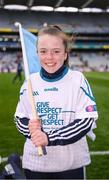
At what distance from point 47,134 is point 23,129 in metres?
0.28

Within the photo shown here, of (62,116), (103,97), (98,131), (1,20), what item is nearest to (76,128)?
(62,116)

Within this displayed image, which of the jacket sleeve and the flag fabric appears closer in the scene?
the jacket sleeve

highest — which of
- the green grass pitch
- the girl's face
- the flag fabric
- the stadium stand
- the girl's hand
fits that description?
the girl's face

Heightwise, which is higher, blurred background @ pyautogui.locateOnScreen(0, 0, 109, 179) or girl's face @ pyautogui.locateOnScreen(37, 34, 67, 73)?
girl's face @ pyautogui.locateOnScreen(37, 34, 67, 73)

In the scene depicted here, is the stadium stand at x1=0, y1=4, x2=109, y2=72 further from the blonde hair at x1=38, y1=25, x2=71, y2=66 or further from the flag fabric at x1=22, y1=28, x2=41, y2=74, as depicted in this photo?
the blonde hair at x1=38, y1=25, x2=71, y2=66

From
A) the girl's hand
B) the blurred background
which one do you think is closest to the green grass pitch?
the girl's hand

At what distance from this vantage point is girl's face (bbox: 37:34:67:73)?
3.37 m

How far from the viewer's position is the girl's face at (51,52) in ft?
11.0

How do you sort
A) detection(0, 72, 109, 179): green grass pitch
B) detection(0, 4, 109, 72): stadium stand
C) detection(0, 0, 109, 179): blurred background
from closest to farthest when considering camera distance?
detection(0, 72, 109, 179): green grass pitch < detection(0, 0, 109, 179): blurred background < detection(0, 4, 109, 72): stadium stand

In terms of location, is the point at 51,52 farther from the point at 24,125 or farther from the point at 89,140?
the point at 89,140

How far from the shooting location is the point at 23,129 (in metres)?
3.44

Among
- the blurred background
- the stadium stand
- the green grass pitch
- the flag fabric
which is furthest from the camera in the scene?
the stadium stand

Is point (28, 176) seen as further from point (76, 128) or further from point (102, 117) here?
point (102, 117)

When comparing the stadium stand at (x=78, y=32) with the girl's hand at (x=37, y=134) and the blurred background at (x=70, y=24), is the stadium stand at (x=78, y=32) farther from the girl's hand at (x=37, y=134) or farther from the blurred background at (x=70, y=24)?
the girl's hand at (x=37, y=134)
